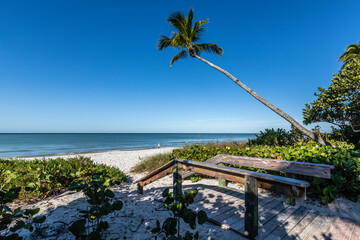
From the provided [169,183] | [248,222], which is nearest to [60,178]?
[169,183]

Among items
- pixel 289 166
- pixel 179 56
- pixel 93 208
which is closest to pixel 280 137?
pixel 289 166

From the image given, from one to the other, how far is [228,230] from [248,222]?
1.44ft

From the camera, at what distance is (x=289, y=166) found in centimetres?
357

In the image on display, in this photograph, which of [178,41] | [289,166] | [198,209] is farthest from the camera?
[178,41]

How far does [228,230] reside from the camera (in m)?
2.65

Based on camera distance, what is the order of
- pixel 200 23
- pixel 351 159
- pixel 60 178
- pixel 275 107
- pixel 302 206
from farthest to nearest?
pixel 200 23
pixel 275 107
pixel 60 178
pixel 351 159
pixel 302 206

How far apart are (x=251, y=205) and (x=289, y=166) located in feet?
5.96

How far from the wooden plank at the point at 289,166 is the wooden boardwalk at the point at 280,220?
685 millimetres

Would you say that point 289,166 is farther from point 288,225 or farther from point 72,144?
point 72,144

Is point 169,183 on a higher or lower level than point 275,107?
lower

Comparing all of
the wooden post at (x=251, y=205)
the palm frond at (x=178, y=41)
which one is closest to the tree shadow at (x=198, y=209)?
the wooden post at (x=251, y=205)

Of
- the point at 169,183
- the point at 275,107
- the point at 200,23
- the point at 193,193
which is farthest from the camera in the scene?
the point at 200,23

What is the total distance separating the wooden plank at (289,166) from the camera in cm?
315

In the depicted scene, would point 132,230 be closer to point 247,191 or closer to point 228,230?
point 228,230
